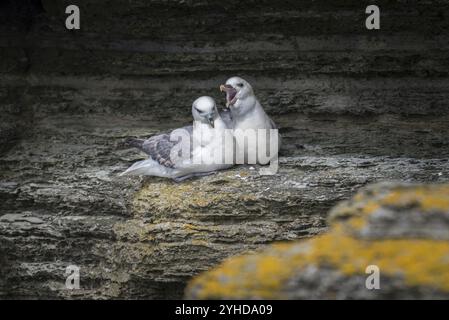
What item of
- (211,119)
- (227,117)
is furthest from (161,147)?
(227,117)

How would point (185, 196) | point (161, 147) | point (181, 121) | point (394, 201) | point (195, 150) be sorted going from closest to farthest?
point (394, 201) → point (185, 196) → point (195, 150) → point (161, 147) → point (181, 121)

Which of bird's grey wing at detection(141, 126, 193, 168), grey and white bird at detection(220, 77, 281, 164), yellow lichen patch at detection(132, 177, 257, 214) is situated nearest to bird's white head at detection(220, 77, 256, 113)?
grey and white bird at detection(220, 77, 281, 164)

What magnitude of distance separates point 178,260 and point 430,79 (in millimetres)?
Answer: 2236

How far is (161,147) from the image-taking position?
17.6 ft

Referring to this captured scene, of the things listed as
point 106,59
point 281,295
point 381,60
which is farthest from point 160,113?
point 281,295

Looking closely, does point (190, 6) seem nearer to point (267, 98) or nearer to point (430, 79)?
point (267, 98)

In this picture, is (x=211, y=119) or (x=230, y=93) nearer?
(x=211, y=119)

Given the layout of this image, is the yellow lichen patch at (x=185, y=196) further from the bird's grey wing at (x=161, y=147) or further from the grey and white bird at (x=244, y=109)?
the grey and white bird at (x=244, y=109)

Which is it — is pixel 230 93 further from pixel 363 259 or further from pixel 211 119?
pixel 363 259

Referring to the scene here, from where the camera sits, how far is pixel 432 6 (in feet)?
18.8

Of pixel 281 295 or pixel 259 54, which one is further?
pixel 259 54

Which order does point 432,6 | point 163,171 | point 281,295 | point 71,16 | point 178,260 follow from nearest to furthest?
1. point 281,295
2. point 178,260
3. point 163,171
4. point 432,6
5. point 71,16

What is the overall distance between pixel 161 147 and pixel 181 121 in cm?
84

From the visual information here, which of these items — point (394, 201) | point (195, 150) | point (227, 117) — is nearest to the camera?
point (394, 201)
